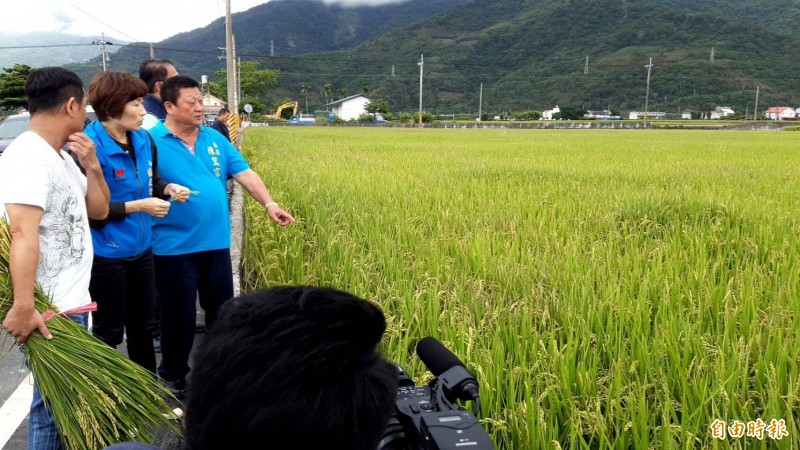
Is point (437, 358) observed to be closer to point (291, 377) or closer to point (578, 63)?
point (291, 377)

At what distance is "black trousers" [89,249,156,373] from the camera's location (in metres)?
2.23

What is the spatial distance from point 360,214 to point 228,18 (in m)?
11.1

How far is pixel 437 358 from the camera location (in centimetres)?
100

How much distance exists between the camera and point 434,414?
32.6 inches

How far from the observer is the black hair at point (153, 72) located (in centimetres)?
343

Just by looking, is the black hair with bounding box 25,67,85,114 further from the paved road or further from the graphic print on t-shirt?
the paved road

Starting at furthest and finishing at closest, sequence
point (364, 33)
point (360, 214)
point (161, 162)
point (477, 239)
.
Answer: point (364, 33)
point (360, 214)
point (477, 239)
point (161, 162)

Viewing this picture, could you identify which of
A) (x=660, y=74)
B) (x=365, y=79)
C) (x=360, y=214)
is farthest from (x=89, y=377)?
(x=365, y=79)

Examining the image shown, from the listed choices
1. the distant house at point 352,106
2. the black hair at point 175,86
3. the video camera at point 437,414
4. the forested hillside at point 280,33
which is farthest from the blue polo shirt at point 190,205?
the forested hillside at point 280,33

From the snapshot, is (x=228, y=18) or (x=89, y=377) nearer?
(x=89, y=377)

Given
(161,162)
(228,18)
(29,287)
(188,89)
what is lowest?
(29,287)

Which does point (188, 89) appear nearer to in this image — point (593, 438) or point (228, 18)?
point (593, 438)

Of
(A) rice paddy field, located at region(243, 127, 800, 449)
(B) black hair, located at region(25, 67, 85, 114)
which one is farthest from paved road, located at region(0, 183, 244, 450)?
(A) rice paddy field, located at region(243, 127, 800, 449)

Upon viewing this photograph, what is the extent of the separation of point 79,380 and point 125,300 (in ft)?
2.14
